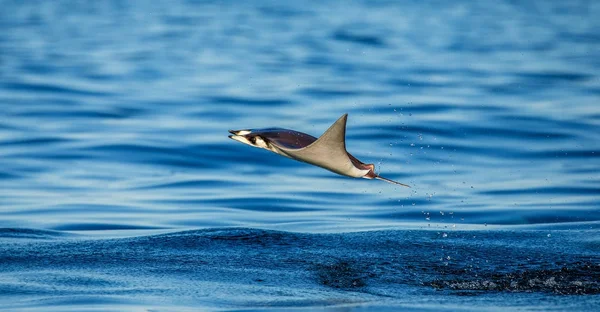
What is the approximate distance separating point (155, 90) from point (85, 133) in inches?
183

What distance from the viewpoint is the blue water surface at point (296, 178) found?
5.87m

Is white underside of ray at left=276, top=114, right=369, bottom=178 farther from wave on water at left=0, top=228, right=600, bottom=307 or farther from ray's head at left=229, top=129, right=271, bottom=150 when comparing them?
wave on water at left=0, top=228, right=600, bottom=307

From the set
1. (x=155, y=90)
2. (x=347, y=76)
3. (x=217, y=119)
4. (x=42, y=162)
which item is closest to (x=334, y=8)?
(x=347, y=76)

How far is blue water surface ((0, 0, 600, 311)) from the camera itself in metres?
5.87

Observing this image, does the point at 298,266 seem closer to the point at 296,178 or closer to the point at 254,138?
the point at 254,138

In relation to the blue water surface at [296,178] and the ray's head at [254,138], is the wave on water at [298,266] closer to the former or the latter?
the blue water surface at [296,178]

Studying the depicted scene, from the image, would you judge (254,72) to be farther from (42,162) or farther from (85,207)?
(85,207)

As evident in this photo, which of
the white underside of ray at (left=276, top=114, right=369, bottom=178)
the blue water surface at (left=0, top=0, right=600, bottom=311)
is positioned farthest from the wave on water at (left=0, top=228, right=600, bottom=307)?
the white underside of ray at (left=276, top=114, right=369, bottom=178)

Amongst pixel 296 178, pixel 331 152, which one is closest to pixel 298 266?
pixel 331 152

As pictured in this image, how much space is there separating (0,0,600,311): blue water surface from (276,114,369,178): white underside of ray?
0.79 meters

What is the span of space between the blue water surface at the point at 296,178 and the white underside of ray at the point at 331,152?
786 millimetres

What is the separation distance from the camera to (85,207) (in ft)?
29.7

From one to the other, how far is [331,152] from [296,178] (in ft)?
19.4

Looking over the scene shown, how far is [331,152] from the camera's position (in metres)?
4.82
